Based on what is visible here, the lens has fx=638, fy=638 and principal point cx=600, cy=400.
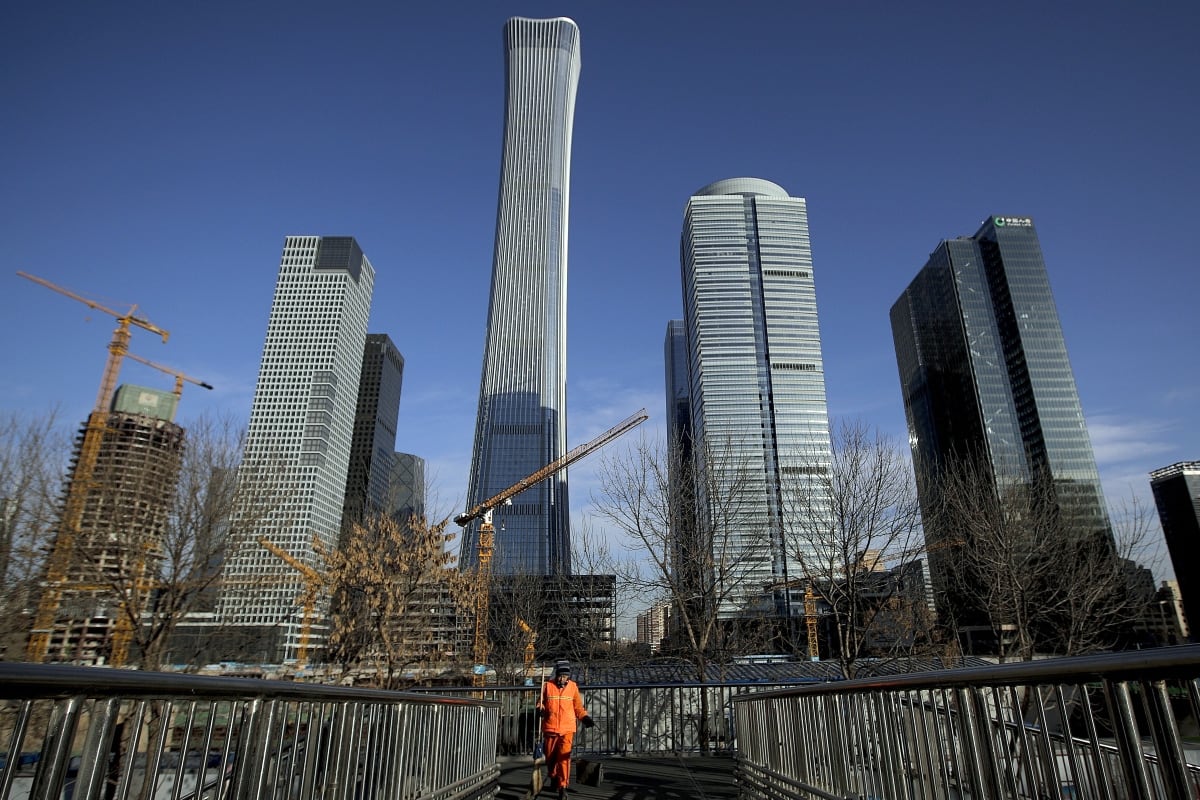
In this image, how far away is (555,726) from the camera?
7.87 meters

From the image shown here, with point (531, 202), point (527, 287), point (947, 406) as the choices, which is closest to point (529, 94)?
point (531, 202)

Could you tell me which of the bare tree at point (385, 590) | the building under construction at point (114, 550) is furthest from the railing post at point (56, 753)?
the bare tree at point (385, 590)

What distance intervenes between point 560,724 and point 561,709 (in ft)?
0.55

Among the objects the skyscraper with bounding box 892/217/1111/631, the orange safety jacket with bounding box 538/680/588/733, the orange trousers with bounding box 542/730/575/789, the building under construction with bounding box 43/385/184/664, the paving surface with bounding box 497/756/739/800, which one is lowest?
the paving surface with bounding box 497/756/739/800

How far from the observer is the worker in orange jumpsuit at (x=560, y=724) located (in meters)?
7.73

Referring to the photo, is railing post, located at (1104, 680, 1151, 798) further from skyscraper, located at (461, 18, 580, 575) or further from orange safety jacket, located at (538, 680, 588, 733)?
skyscraper, located at (461, 18, 580, 575)

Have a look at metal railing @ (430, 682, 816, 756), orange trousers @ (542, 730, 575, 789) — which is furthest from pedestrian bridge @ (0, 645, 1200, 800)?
metal railing @ (430, 682, 816, 756)

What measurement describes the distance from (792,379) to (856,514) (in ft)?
378

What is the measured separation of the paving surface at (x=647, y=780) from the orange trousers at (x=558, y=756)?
64 cm

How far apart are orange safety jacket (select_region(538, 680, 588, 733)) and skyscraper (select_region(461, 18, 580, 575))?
108 m

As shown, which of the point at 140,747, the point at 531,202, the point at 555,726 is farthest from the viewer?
the point at 531,202

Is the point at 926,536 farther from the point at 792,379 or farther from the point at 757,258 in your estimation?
the point at 757,258

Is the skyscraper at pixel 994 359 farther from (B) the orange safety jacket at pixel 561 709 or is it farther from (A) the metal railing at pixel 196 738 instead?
(A) the metal railing at pixel 196 738

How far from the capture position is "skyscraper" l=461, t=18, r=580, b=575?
12338 centimetres
